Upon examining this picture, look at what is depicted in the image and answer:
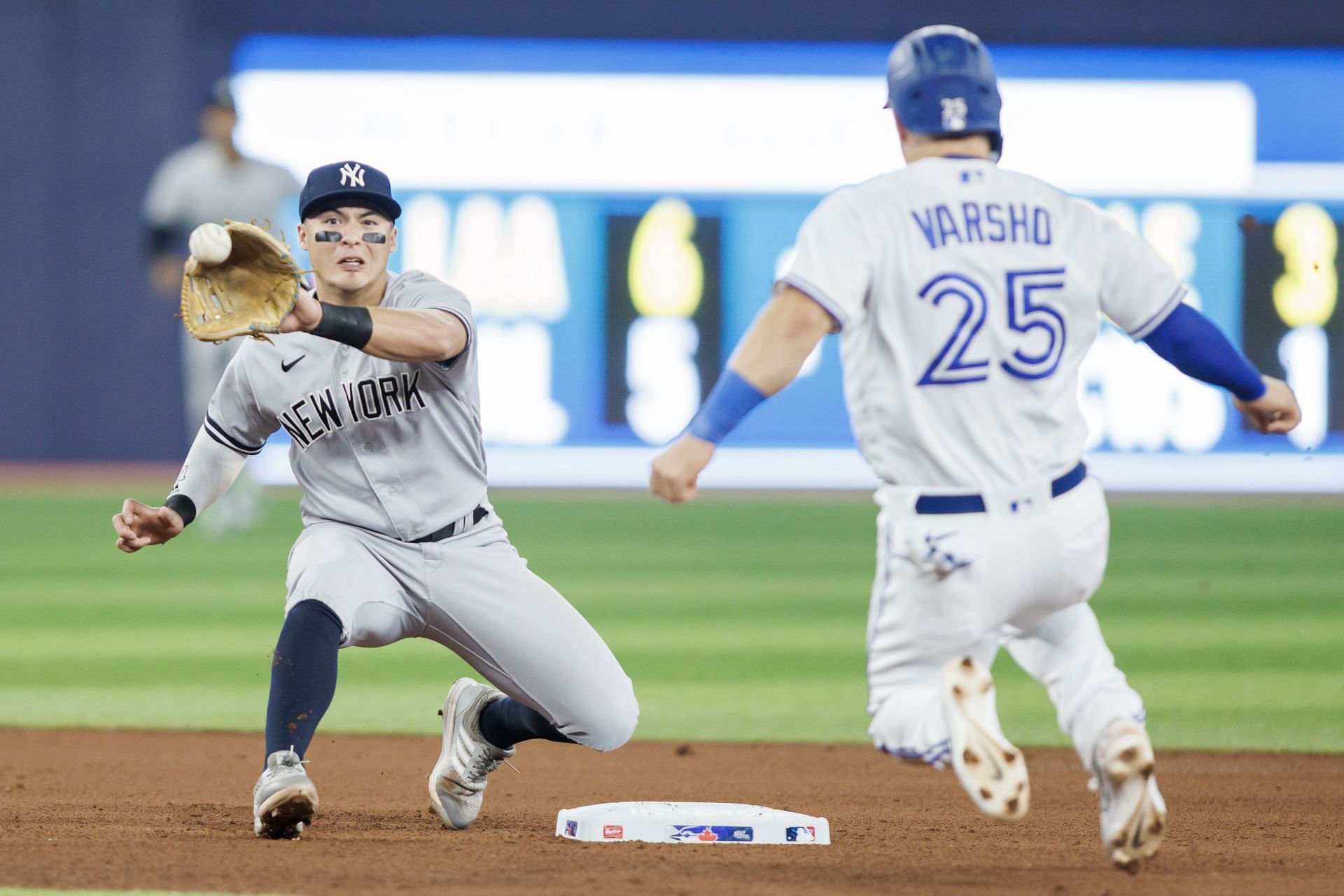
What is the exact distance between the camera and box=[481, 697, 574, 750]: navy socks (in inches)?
159

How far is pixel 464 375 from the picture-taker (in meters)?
3.99

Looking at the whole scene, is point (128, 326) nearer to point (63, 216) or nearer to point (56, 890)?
point (63, 216)

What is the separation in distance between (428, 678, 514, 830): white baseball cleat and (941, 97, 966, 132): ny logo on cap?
180 centimetres

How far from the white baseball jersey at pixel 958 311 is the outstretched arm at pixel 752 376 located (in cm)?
4

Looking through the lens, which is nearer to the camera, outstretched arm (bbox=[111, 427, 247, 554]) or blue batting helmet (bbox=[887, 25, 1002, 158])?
blue batting helmet (bbox=[887, 25, 1002, 158])

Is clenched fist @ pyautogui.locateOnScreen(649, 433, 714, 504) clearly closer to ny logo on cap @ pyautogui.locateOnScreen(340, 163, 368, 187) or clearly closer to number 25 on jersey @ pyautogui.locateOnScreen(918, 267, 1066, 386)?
number 25 on jersey @ pyautogui.locateOnScreen(918, 267, 1066, 386)

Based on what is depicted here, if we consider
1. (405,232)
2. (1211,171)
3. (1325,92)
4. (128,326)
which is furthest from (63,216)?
(1325,92)

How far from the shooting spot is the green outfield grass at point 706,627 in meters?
6.18

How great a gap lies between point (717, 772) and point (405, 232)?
386 inches

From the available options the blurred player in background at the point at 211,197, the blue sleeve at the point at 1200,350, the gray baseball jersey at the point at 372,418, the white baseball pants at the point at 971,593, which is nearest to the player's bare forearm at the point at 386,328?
the gray baseball jersey at the point at 372,418

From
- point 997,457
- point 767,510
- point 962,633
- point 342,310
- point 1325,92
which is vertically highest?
point 1325,92

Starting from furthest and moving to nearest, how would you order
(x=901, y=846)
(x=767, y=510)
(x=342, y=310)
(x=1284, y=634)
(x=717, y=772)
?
(x=767, y=510)
(x=1284, y=634)
(x=717, y=772)
(x=901, y=846)
(x=342, y=310)

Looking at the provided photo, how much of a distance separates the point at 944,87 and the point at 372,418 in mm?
1527

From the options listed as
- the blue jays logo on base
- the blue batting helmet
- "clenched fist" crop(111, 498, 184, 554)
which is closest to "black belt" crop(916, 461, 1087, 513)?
the blue batting helmet
